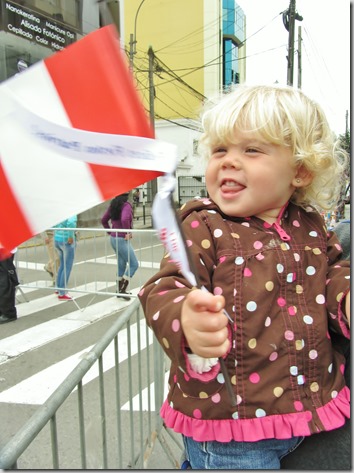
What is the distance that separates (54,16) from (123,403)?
8.84 m

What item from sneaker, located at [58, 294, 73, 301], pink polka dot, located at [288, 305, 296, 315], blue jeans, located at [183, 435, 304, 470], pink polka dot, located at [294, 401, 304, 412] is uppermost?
pink polka dot, located at [288, 305, 296, 315]

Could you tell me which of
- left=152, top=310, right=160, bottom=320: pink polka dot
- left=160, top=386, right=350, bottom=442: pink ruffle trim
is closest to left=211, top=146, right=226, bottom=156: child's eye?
left=152, top=310, right=160, bottom=320: pink polka dot

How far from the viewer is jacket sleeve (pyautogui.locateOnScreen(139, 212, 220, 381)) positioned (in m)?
0.88

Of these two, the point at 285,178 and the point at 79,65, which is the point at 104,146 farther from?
the point at 285,178

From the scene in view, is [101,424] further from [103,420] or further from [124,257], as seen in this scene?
[124,257]

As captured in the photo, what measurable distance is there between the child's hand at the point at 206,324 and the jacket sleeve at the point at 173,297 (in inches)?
2.2

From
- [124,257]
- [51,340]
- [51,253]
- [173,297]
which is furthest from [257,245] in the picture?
[51,253]

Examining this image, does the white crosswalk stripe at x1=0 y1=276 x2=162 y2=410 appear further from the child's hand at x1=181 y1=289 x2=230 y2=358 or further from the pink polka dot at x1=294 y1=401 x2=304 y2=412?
the child's hand at x1=181 y1=289 x2=230 y2=358

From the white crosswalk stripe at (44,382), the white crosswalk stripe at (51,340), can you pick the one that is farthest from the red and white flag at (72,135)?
the white crosswalk stripe at (44,382)

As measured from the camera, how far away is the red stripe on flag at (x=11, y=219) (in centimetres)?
91

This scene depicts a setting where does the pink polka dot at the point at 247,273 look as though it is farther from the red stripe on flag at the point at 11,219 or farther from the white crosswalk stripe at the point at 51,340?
the white crosswalk stripe at the point at 51,340

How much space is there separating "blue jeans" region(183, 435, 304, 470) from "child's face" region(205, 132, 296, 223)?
61 cm

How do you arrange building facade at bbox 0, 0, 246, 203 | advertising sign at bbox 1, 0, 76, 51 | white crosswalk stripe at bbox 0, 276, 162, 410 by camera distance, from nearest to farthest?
white crosswalk stripe at bbox 0, 276, 162, 410, advertising sign at bbox 1, 0, 76, 51, building facade at bbox 0, 0, 246, 203

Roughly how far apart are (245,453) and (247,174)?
28.8 inches
